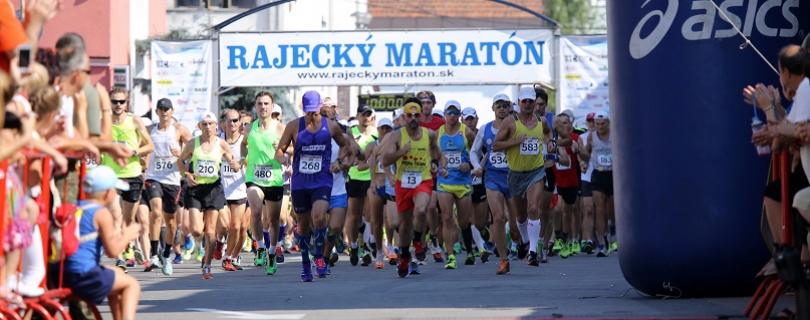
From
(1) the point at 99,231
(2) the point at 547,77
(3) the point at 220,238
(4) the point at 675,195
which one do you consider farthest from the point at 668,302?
(2) the point at 547,77

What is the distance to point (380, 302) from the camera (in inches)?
512

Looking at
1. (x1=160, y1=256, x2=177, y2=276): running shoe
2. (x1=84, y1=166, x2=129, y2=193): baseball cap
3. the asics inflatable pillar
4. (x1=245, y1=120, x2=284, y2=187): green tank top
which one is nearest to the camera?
(x1=84, y1=166, x2=129, y2=193): baseball cap

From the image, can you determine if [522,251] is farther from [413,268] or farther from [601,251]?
[413,268]

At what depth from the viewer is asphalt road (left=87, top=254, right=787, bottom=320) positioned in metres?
11.6

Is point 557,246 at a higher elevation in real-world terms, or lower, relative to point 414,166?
lower

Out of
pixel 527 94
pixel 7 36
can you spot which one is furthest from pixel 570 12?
pixel 7 36

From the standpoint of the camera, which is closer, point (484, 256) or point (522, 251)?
point (522, 251)

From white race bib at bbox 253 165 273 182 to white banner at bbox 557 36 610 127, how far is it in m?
14.1

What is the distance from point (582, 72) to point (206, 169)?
14376 millimetres

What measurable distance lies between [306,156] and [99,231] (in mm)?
7394

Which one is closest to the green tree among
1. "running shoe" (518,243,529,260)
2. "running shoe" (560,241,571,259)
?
"running shoe" (560,241,571,259)

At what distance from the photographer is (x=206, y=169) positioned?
1880 centimetres

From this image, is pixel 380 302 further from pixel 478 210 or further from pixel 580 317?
pixel 478 210

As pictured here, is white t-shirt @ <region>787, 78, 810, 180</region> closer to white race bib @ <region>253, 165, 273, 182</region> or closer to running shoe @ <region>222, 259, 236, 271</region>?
white race bib @ <region>253, 165, 273, 182</region>
